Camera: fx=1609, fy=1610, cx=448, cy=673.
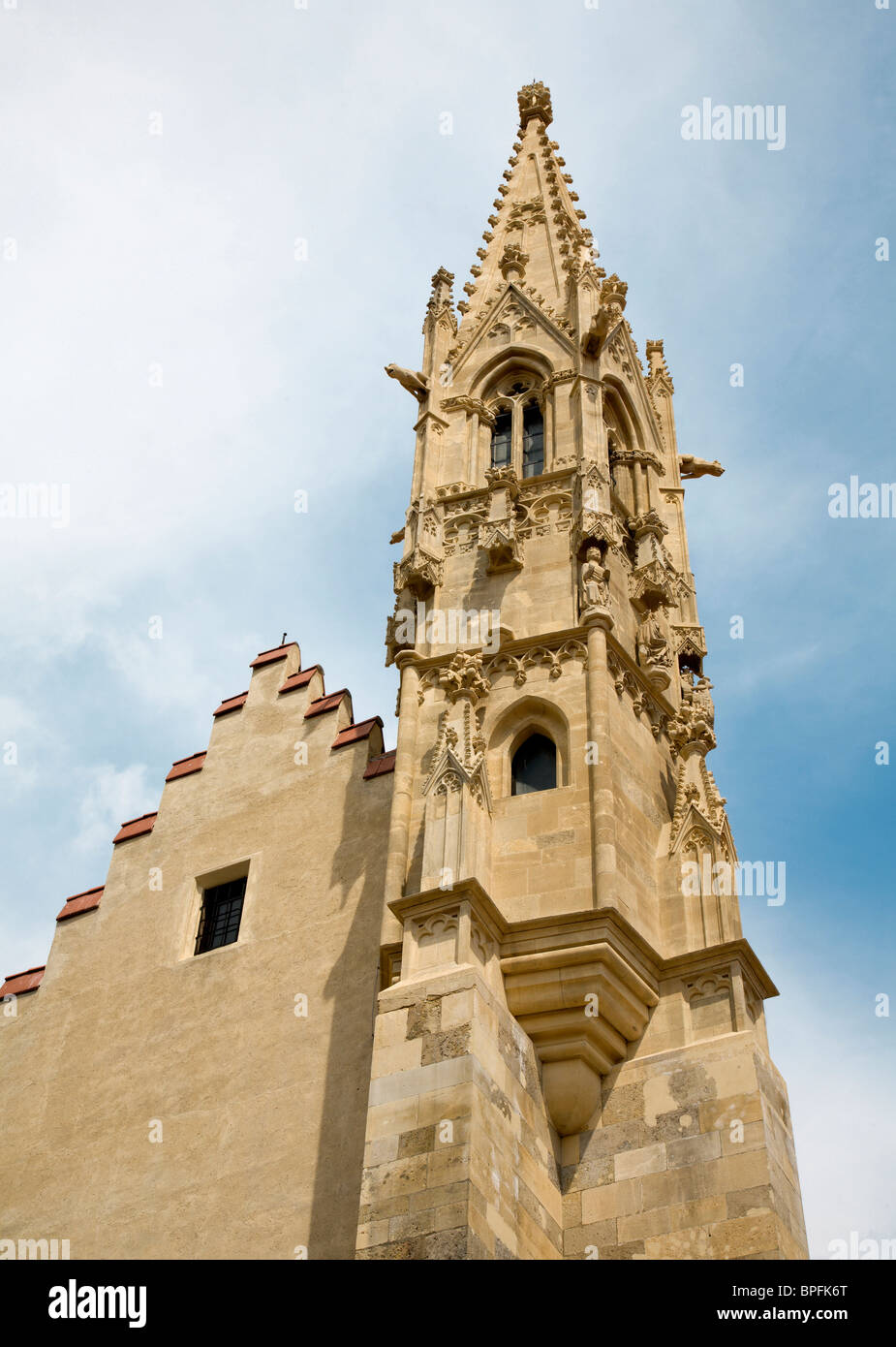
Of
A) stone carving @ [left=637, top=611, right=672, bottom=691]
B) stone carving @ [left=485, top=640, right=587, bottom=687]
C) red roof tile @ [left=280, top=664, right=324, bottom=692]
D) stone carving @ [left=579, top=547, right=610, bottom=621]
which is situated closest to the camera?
stone carving @ [left=485, top=640, right=587, bottom=687]

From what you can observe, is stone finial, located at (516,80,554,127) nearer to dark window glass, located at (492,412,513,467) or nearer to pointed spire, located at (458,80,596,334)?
pointed spire, located at (458,80,596,334)

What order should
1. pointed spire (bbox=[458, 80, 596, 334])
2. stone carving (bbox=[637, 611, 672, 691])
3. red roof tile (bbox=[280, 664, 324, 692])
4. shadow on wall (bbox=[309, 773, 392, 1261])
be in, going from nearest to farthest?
1. shadow on wall (bbox=[309, 773, 392, 1261])
2. stone carving (bbox=[637, 611, 672, 691])
3. red roof tile (bbox=[280, 664, 324, 692])
4. pointed spire (bbox=[458, 80, 596, 334])

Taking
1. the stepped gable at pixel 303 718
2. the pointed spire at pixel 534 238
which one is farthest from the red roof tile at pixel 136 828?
the pointed spire at pixel 534 238

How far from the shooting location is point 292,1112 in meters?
16.6

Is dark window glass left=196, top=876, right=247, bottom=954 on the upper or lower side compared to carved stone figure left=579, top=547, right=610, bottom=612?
lower

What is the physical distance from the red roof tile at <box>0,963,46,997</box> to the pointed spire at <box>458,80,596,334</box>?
11.0 m

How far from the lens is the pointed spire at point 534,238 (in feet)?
78.9

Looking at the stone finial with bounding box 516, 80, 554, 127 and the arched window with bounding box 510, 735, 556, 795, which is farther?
the stone finial with bounding box 516, 80, 554, 127

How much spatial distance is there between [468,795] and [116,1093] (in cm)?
564

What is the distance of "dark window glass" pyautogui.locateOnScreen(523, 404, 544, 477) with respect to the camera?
21.6m

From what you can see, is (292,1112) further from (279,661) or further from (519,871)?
(279,661)

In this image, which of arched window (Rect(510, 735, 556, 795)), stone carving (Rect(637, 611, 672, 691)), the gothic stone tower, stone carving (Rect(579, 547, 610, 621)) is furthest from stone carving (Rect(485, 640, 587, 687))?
stone carving (Rect(637, 611, 672, 691))

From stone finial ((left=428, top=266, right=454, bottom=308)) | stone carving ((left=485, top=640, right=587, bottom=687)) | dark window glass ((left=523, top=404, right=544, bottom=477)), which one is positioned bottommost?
stone carving ((left=485, top=640, right=587, bottom=687))
